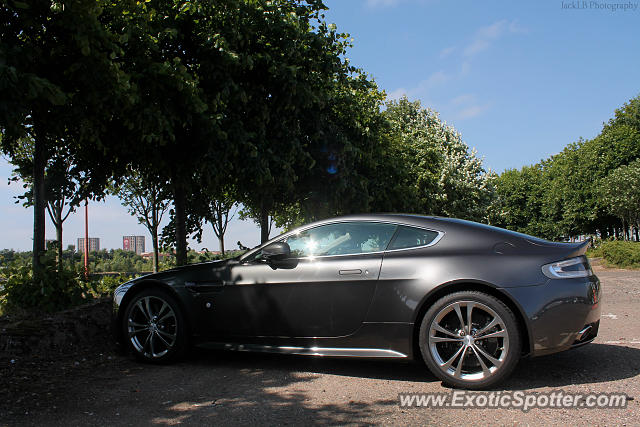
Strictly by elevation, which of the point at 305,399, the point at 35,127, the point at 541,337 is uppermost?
the point at 35,127

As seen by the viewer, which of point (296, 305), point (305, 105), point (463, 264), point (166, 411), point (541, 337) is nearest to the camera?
point (166, 411)

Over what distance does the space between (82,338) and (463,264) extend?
14.8ft

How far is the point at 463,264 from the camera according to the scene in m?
4.26

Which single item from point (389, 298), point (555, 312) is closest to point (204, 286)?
point (389, 298)

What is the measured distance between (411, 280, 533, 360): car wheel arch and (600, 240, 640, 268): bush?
70.7ft

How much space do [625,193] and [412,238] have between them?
3880 centimetres

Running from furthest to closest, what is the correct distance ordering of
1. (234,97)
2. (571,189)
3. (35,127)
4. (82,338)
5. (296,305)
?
(571,189) → (234,97) → (35,127) → (82,338) → (296,305)

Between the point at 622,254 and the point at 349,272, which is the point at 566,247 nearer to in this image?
the point at 349,272

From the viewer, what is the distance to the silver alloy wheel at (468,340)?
4074 mm

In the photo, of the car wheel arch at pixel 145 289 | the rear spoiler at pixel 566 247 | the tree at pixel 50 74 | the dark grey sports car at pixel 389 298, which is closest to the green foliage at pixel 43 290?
the tree at pixel 50 74

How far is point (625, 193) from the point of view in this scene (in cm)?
3719

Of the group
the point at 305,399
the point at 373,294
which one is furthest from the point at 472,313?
the point at 305,399

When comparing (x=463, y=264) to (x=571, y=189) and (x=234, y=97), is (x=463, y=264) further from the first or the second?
(x=571, y=189)

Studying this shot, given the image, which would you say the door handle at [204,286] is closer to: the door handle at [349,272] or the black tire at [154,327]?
the black tire at [154,327]
